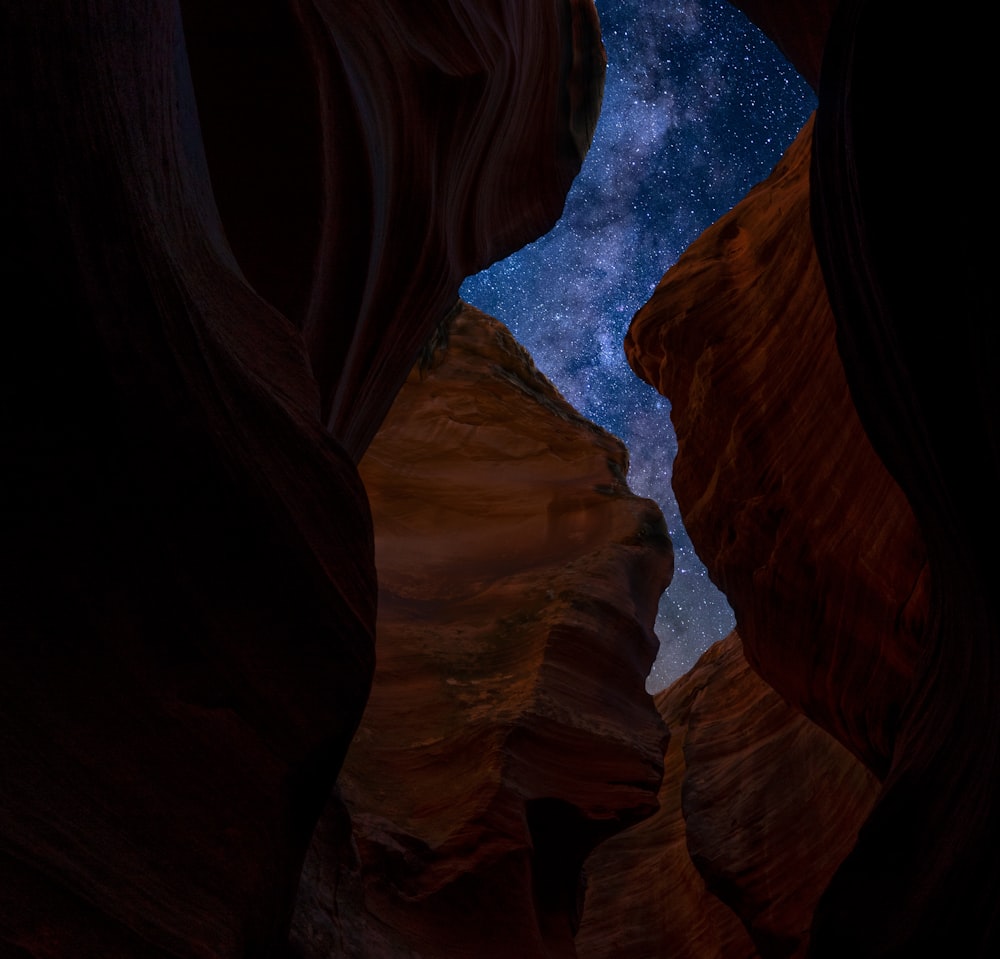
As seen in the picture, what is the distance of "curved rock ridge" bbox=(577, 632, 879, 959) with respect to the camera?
10500mm

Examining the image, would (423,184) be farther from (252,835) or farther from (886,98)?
(252,835)

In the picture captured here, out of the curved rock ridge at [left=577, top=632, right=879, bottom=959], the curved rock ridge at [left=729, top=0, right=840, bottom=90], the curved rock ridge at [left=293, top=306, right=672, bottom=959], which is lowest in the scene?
the curved rock ridge at [left=577, top=632, right=879, bottom=959]

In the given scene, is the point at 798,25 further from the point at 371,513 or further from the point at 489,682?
the point at 489,682

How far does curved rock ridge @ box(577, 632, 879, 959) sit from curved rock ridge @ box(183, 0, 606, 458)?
24.9ft

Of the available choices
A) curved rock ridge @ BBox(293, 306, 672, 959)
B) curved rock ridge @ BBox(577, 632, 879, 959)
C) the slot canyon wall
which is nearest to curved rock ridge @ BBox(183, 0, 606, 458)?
the slot canyon wall

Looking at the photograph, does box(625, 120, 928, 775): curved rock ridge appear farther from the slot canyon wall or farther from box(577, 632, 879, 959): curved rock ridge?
box(577, 632, 879, 959): curved rock ridge

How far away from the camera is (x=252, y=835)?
315 centimetres

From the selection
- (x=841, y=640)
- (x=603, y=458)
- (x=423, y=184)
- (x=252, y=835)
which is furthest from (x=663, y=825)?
(x=252, y=835)

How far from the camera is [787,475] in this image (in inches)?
353

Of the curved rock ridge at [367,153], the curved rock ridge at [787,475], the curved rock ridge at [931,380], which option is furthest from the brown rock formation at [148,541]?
the curved rock ridge at [787,475]

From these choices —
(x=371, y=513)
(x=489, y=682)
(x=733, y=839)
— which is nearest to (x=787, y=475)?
(x=489, y=682)

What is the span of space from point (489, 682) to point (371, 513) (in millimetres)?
3615

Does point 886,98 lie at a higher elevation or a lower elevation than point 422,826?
higher

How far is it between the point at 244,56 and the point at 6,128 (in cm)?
277
